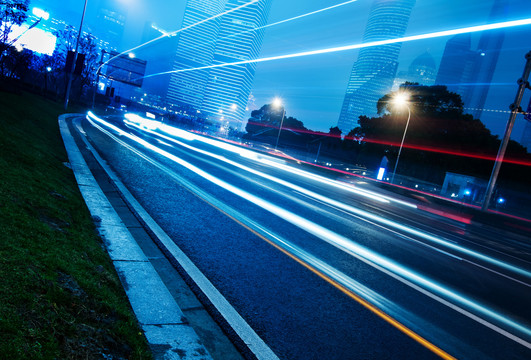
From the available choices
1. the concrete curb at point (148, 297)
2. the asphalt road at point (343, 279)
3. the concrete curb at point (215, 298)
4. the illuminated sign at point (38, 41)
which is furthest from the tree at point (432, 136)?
the illuminated sign at point (38, 41)

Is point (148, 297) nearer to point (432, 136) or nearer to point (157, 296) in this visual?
point (157, 296)

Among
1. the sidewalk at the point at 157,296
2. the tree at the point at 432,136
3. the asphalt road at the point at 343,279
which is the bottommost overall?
the sidewalk at the point at 157,296

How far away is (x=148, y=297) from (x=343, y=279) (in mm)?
3275

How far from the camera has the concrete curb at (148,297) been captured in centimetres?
300

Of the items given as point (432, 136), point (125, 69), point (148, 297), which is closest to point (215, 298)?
point (148, 297)

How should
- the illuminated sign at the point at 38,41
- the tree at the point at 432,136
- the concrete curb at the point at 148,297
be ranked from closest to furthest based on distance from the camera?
the concrete curb at the point at 148,297 → the tree at the point at 432,136 → the illuminated sign at the point at 38,41

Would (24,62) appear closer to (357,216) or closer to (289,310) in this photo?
(357,216)

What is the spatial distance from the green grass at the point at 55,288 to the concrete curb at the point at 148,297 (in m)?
0.14

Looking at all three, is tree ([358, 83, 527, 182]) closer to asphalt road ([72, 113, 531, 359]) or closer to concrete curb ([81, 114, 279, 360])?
asphalt road ([72, 113, 531, 359])

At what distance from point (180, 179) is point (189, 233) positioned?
5.68m

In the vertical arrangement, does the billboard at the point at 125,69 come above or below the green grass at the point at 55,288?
above

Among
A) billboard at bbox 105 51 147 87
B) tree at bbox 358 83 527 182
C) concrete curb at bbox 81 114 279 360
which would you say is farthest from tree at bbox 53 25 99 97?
concrete curb at bbox 81 114 279 360

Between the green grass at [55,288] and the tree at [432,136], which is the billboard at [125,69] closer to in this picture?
the tree at [432,136]

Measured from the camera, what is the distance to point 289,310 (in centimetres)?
411
